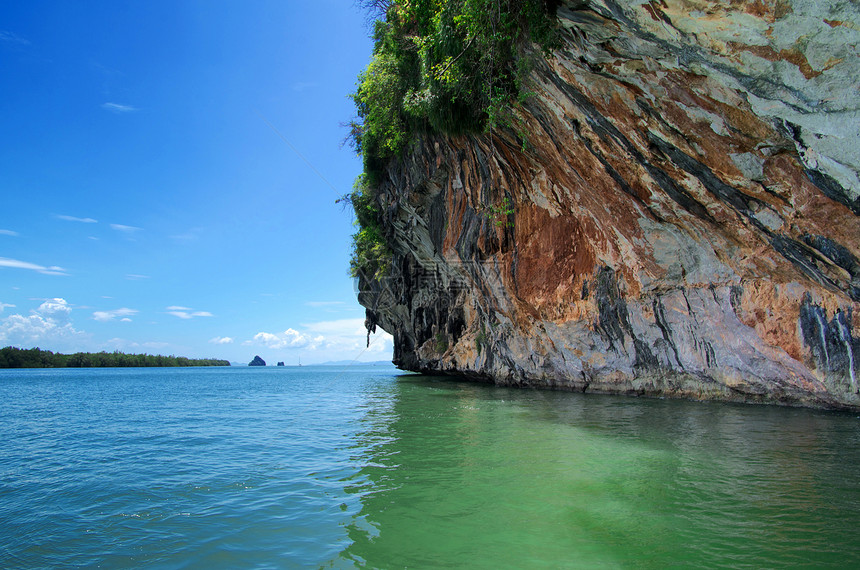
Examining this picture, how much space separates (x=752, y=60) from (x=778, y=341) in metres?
7.23

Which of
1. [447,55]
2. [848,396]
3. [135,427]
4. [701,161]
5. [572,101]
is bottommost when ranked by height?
[135,427]

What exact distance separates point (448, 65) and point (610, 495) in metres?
8.84

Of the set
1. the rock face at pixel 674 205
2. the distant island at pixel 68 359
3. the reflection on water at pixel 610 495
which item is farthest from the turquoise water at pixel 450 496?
the distant island at pixel 68 359

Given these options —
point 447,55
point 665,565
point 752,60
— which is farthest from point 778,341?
point 447,55

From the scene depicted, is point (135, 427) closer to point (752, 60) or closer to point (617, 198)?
point (617, 198)

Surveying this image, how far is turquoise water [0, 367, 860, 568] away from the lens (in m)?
3.45

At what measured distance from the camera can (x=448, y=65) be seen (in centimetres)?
977

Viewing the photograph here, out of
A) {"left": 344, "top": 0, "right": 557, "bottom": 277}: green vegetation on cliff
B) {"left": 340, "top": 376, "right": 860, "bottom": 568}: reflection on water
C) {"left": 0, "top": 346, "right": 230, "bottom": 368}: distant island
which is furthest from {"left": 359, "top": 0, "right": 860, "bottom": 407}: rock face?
{"left": 0, "top": 346, "right": 230, "bottom": 368}: distant island

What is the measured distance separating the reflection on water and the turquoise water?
0.07 feet

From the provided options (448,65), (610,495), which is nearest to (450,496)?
(610,495)

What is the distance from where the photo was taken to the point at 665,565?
3104mm

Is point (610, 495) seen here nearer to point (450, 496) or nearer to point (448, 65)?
point (450, 496)

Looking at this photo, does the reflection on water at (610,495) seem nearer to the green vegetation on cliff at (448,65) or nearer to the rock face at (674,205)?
the rock face at (674,205)

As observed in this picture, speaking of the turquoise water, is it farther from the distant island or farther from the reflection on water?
the distant island
